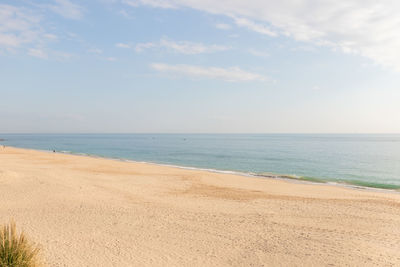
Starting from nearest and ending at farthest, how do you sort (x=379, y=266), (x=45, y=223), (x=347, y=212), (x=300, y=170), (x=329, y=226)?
(x=379, y=266), (x=45, y=223), (x=329, y=226), (x=347, y=212), (x=300, y=170)

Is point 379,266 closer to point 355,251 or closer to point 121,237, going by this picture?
point 355,251

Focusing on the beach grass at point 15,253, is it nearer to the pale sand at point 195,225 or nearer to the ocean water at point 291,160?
the pale sand at point 195,225

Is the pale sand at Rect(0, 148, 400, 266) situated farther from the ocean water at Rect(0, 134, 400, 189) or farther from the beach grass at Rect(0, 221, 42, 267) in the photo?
the ocean water at Rect(0, 134, 400, 189)

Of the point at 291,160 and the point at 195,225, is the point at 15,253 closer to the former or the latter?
the point at 195,225

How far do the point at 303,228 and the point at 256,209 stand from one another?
125 inches

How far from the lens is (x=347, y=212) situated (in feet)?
47.4

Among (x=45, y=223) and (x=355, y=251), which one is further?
(x=45, y=223)

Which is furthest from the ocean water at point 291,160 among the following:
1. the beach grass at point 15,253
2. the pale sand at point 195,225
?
the beach grass at point 15,253

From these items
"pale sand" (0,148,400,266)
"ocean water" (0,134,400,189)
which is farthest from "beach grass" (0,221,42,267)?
"ocean water" (0,134,400,189)

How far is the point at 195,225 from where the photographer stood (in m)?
11.6

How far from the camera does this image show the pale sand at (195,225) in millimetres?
8680

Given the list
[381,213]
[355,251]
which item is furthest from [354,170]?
[355,251]

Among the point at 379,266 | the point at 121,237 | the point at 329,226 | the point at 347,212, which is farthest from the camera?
the point at 347,212

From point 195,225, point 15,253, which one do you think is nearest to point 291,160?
point 195,225
